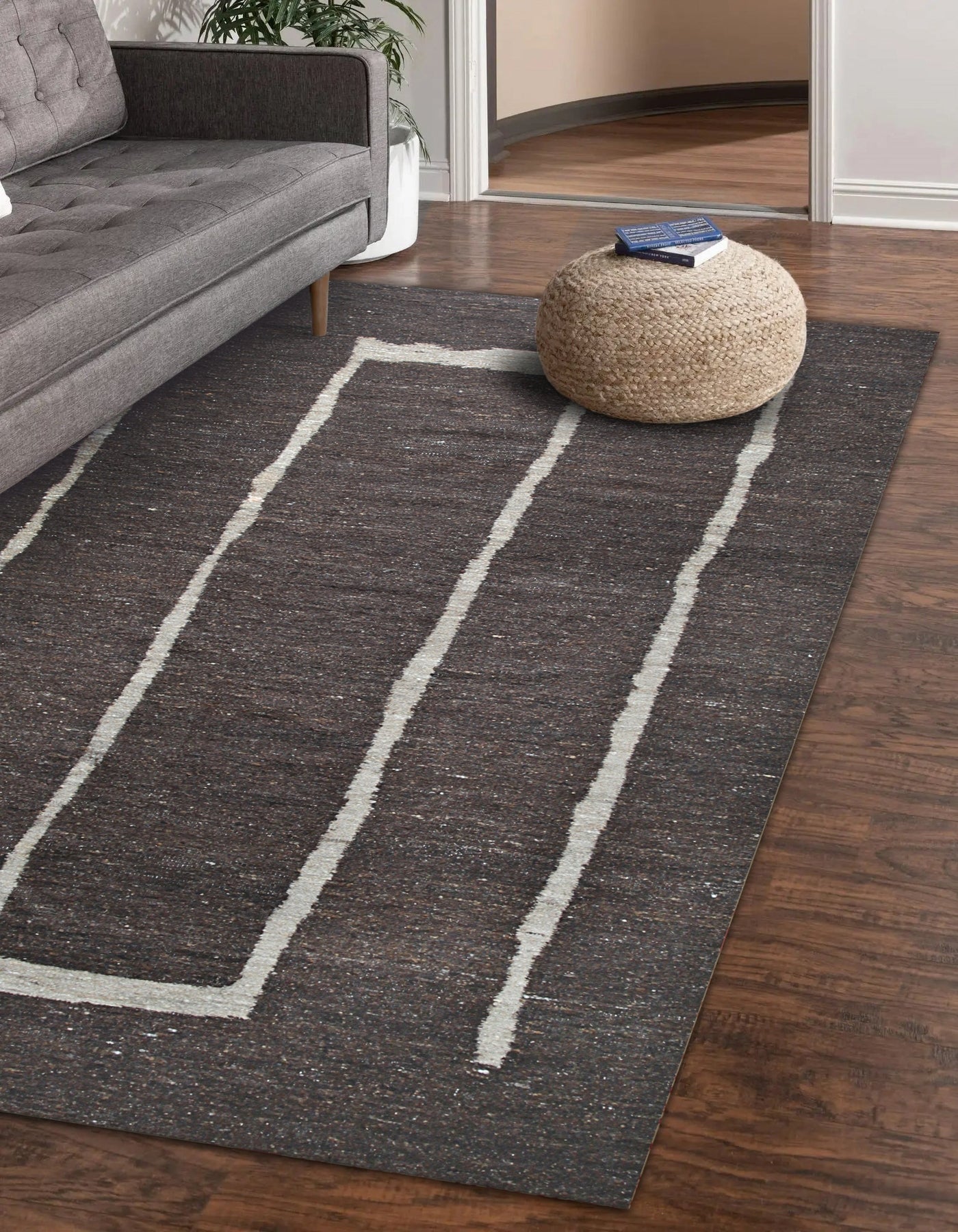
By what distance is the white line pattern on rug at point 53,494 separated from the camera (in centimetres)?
273

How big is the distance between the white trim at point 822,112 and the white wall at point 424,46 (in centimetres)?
113

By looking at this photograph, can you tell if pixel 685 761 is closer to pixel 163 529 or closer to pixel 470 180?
pixel 163 529

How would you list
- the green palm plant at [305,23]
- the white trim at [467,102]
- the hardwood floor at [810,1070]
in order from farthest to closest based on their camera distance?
the white trim at [467,102], the green palm plant at [305,23], the hardwood floor at [810,1070]

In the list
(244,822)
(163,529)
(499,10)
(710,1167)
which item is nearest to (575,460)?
(163,529)

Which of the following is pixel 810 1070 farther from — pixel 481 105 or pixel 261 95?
pixel 481 105

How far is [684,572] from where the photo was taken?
262 cm

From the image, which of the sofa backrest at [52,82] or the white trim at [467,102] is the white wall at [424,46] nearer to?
the white trim at [467,102]

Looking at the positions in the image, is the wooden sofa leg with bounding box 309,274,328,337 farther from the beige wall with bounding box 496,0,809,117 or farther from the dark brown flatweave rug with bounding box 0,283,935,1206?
the beige wall with bounding box 496,0,809,117

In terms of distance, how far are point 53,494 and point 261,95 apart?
1.31 metres

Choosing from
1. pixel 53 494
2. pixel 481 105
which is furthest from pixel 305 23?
pixel 53 494

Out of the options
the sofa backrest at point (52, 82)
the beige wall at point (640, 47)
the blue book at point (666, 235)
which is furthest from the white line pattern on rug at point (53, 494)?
the beige wall at point (640, 47)

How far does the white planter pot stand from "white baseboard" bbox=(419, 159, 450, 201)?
0.49 meters

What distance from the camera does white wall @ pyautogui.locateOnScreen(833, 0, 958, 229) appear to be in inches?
169

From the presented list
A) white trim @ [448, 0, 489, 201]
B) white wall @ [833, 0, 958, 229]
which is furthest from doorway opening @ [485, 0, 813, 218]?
white wall @ [833, 0, 958, 229]
